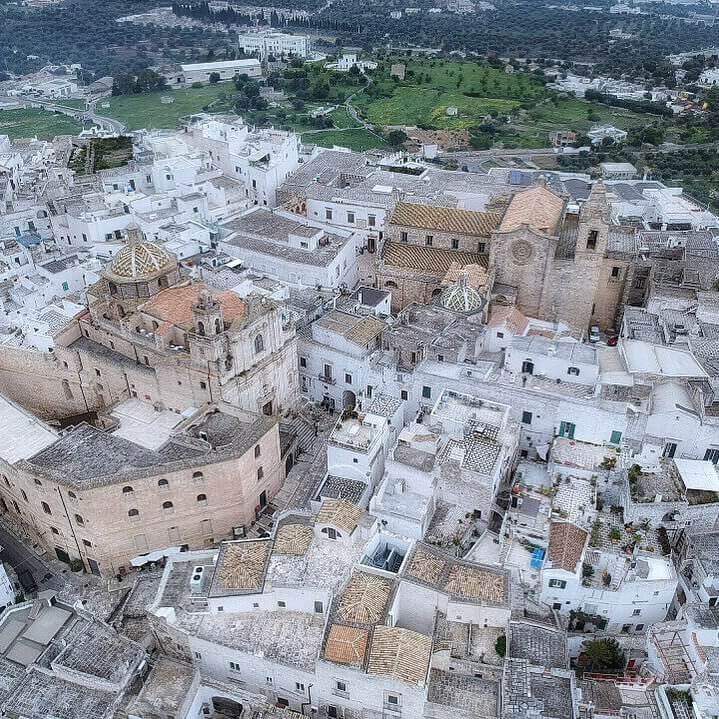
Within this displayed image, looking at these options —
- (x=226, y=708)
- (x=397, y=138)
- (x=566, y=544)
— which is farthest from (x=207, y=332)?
(x=397, y=138)

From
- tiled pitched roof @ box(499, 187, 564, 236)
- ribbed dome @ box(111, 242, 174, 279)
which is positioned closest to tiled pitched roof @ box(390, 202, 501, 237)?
tiled pitched roof @ box(499, 187, 564, 236)

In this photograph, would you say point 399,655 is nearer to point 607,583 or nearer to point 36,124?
point 607,583

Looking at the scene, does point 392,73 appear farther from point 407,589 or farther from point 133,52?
point 407,589

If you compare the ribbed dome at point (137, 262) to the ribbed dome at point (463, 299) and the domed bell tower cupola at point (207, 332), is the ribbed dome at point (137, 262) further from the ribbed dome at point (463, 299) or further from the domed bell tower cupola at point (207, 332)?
the ribbed dome at point (463, 299)

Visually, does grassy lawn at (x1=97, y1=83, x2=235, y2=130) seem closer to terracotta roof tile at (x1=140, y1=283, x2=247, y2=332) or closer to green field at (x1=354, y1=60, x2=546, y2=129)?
green field at (x1=354, y1=60, x2=546, y2=129)

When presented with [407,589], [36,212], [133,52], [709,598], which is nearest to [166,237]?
[36,212]

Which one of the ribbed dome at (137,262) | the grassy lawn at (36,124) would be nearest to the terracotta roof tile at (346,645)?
the ribbed dome at (137,262)
